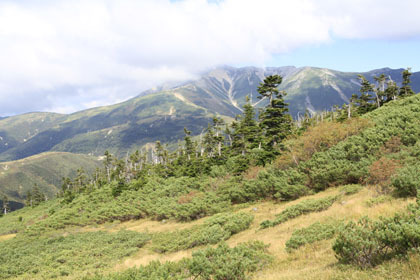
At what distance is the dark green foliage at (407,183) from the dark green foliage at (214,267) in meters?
7.59

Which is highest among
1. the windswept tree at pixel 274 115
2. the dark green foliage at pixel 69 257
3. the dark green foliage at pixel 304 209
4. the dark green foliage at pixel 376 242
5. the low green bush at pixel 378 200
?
the windswept tree at pixel 274 115

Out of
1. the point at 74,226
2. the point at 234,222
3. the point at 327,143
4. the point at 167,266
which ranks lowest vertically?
the point at 74,226

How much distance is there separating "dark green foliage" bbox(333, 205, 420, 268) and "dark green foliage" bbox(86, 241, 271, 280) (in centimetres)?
305

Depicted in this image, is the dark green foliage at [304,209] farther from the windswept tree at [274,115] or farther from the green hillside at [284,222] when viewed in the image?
the windswept tree at [274,115]

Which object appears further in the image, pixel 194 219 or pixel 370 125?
pixel 194 219

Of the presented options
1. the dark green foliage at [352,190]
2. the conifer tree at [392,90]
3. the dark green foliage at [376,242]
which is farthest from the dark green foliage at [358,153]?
the conifer tree at [392,90]

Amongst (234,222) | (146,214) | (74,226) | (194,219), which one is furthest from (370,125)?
(74,226)

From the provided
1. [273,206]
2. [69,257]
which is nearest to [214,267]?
[273,206]

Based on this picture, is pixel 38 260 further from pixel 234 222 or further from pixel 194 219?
pixel 234 222

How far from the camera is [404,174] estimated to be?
12625mm

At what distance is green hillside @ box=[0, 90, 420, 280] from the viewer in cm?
679

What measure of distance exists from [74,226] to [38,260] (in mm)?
22039

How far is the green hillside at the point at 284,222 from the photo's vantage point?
6.79m

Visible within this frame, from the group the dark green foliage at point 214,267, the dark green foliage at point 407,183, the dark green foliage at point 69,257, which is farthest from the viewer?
the dark green foliage at point 69,257
